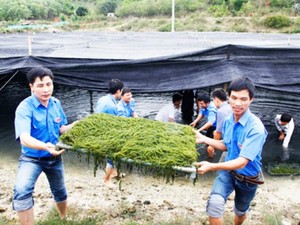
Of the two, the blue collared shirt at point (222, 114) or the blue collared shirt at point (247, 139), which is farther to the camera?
the blue collared shirt at point (222, 114)

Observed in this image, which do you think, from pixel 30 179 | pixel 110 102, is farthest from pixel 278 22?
pixel 30 179

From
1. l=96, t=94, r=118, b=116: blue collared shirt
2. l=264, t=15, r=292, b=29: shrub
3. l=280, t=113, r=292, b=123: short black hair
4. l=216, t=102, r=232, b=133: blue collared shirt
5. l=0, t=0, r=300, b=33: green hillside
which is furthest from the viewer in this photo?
l=0, t=0, r=300, b=33: green hillside

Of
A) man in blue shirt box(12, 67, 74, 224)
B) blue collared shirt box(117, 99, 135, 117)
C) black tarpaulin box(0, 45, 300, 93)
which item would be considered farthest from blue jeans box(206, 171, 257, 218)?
black tarpaulin box(0, 45, 300, 93)

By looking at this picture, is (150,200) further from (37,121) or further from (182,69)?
(182,69)

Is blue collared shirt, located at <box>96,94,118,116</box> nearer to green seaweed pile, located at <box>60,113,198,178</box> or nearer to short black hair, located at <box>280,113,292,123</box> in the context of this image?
green seaweed pile, located at <box>60,113,198,178</box>

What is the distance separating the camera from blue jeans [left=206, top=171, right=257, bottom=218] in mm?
2648

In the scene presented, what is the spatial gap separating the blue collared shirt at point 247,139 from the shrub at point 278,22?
26807mm

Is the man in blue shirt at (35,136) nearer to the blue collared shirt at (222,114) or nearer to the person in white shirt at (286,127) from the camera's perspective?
the blue collared shirt at (222,114)

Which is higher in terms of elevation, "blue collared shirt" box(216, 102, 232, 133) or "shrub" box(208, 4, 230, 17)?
"shrub" box(208, 4, 230, 17)

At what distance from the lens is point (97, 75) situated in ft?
17.6

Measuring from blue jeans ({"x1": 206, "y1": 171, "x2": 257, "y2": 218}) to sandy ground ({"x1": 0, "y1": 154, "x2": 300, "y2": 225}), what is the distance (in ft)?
2.83

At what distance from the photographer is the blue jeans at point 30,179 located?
2.63m

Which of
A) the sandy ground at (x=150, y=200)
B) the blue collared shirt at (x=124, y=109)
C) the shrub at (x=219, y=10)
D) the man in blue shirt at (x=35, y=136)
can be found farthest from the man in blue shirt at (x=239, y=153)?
the shrub at (x=219, y=10)

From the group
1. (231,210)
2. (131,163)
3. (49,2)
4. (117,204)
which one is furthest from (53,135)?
(49,2)
